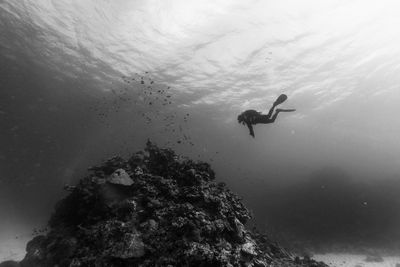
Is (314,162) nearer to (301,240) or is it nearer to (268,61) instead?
(301,240)

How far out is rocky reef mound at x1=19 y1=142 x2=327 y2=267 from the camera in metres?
6.35

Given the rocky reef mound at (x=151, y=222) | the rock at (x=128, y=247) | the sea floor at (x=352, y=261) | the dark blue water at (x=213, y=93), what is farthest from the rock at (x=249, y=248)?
the sea floor at (x=352, y=261)

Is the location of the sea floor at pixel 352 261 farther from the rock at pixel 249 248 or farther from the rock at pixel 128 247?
the rock at pixel 128 247

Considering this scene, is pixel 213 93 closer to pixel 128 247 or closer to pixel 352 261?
pixel 352 261

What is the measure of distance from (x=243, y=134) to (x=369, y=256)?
2723 centimetres

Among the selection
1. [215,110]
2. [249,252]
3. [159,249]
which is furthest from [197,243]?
[215,110]

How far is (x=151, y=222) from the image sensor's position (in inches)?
282

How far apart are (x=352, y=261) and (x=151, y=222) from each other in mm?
20185

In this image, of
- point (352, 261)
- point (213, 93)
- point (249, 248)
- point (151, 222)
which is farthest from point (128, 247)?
point (213, 93)

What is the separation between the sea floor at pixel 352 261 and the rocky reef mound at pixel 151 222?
12.8 m

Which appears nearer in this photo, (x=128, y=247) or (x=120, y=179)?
(x=128, y=247)

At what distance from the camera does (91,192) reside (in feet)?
29.1

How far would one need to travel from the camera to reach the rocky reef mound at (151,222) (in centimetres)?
635

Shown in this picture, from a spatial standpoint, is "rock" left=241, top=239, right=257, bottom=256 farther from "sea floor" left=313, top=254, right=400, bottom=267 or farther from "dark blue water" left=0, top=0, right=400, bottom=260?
"sea floor" left=313, top=254, right=400, bottom=267
